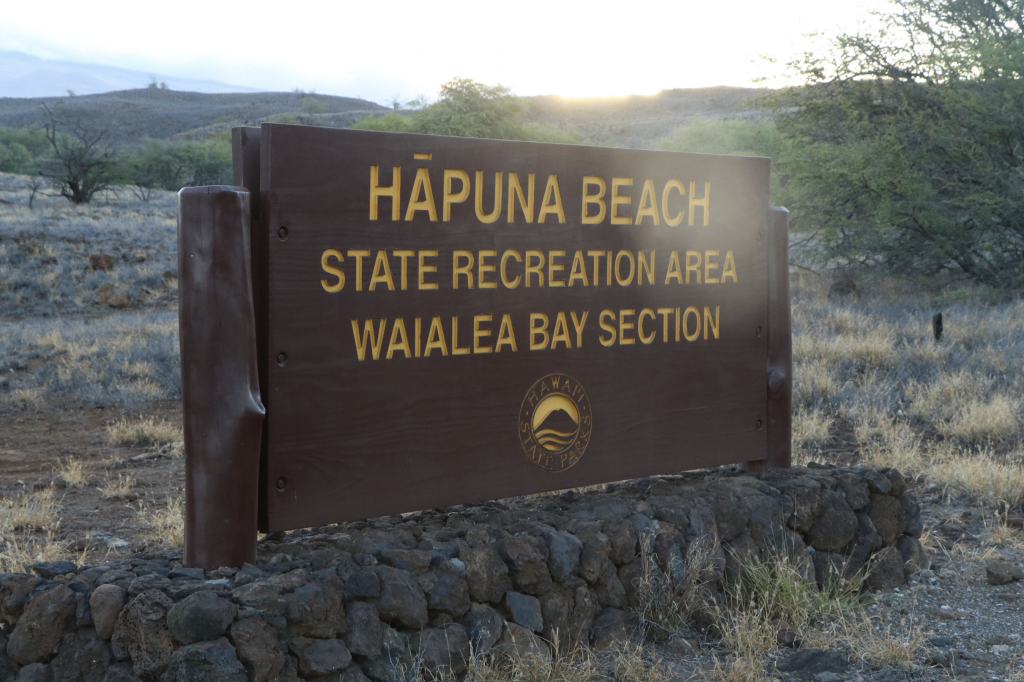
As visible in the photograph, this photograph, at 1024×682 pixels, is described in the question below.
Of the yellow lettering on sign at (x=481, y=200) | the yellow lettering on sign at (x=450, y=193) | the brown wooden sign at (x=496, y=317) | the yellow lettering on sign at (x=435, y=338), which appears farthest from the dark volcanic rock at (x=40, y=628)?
the yellow lettering on sign at (x=481, y=200)

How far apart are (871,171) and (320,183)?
13394mm

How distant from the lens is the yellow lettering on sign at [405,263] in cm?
314

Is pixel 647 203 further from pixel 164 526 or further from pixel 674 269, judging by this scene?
pixel 164 526

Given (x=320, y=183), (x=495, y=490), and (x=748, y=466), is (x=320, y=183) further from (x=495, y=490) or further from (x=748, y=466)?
(x=748, y=466)

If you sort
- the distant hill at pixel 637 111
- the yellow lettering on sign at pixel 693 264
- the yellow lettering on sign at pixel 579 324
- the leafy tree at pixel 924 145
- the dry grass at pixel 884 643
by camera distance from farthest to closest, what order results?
1. the distant hill at pixel 637 111
2. the leafy tree at pixel 924 145
3. the yellow lettering on sign at pixel 693 264
4. the yellow lettering on sign at pixel 579 324
5. the dry grass at pixel 884 643

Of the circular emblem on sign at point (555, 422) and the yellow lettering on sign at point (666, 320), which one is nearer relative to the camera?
the circular emblem on sign at point (555, 422)

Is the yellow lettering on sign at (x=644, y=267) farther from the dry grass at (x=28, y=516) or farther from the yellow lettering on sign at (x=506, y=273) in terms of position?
the dry grass at (x=28, y=516)

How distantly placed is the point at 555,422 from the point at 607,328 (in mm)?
464

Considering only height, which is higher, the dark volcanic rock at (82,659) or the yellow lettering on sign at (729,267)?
the yellow lettering on sign at (729,267)

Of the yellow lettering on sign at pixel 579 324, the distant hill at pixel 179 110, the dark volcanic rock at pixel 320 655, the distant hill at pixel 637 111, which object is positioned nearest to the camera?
the dark volcanic rock at pixel 320 655

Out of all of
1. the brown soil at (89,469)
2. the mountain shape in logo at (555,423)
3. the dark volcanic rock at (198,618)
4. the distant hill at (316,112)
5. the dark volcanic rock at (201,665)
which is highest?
the distant hill at (316,112)

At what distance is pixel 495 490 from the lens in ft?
11.2

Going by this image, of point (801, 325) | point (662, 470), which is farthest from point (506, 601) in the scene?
point (801, 325)

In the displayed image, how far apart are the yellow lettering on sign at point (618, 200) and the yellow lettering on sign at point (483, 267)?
2.01 feet
